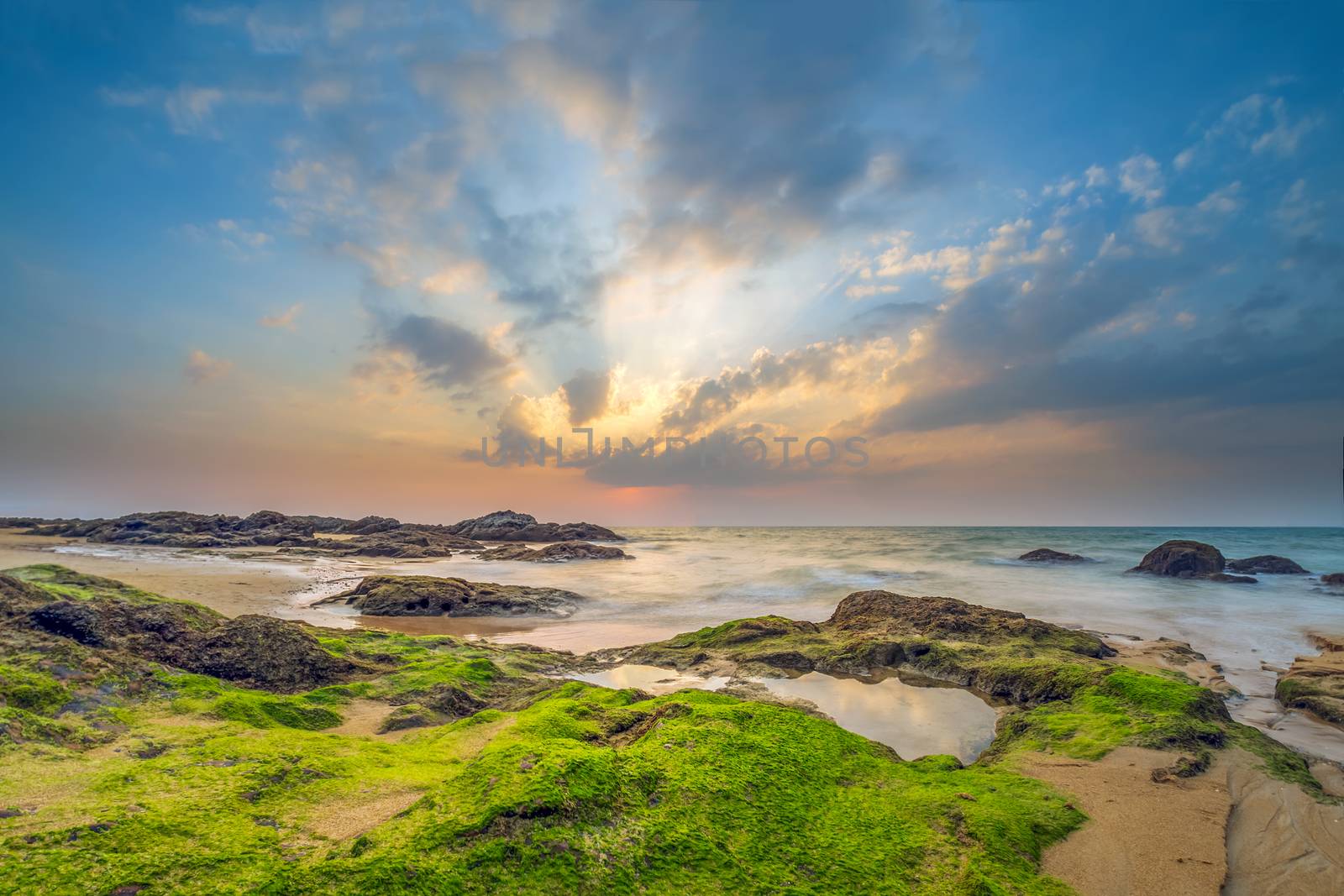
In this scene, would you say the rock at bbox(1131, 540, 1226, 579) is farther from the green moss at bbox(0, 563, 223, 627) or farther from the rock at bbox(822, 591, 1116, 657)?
the green moss at bbox(0, 563, 223, 627)

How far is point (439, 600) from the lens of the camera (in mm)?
20156

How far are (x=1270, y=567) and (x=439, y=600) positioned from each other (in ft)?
164

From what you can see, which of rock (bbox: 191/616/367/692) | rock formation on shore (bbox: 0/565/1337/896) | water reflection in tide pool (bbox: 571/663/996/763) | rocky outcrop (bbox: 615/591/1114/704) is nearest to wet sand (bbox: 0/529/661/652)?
rocky outcrop (bbox: 615/591/1114/704)

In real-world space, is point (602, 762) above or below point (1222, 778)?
above

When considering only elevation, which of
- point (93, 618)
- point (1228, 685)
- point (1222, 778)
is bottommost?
point (1228, 685)

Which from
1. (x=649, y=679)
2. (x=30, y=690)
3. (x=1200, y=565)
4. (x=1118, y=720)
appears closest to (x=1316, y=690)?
(x=1118, y=720)

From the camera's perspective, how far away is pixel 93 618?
771 cm

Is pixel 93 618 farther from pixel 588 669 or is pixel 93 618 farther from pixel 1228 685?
pixel 1228 685

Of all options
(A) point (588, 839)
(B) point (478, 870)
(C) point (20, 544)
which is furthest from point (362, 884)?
(C) point (20, 544)

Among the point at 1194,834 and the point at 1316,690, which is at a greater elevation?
the point at 1194,834

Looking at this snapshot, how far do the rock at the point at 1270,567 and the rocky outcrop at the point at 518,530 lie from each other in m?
62.4

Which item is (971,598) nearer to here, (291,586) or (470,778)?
(470,778)

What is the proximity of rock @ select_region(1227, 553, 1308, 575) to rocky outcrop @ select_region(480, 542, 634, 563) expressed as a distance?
140 ft

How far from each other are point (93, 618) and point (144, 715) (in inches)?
142
